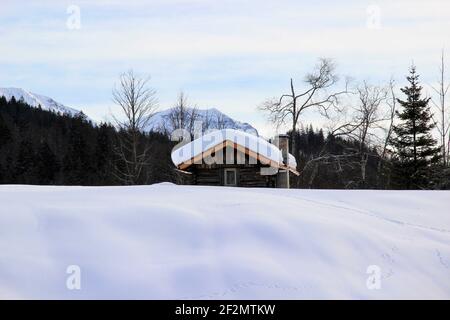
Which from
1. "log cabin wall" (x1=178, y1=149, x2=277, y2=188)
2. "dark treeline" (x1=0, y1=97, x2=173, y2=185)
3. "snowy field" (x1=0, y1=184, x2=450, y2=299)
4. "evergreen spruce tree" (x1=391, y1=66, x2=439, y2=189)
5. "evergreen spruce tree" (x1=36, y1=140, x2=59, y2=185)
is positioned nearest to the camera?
"snowy field" (x1=0, y1=184, x2=450, y2=299)

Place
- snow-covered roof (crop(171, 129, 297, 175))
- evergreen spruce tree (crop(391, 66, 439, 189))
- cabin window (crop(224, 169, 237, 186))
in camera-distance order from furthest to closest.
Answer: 1. evergreen spruce tree (crop(391, 66, 439, 189))
2. cabin window (crop(224, 169, 237, 186))
3. snow-covered roof (crop(171, 129, 297, 175))

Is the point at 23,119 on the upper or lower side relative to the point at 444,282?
upper

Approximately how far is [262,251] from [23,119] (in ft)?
308

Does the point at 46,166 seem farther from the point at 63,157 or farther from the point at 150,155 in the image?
the point at 150,155

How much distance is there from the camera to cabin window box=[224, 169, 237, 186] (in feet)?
67.7

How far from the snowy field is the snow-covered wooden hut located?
515 inches

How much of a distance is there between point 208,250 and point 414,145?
2747 centimetres

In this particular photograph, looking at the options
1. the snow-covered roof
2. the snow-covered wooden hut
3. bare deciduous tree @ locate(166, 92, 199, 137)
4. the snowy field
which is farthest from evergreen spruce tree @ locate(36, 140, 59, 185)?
the snowy field

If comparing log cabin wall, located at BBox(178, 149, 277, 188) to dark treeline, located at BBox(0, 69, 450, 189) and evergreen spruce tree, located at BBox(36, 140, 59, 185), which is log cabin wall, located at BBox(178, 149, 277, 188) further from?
evergreen spruce tree, located at BBox(36, 140, 59, 185)

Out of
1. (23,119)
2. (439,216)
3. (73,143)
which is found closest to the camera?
(439,216)
